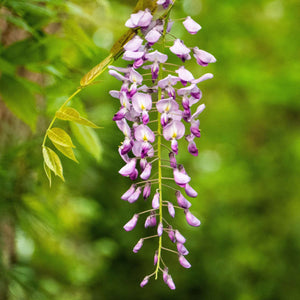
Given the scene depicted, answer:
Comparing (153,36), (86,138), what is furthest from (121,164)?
(153,36)

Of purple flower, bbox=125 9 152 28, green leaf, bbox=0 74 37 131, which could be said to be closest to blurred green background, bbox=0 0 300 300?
green leaf, bbox=0 74 37 131

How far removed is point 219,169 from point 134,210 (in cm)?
164

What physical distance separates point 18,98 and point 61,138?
0.44 metres

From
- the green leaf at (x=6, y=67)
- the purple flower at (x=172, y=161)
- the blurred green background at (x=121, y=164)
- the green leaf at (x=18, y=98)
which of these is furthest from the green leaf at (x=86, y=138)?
the purple flower at (x=172, y=161)

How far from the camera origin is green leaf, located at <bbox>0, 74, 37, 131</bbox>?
1.13 meters

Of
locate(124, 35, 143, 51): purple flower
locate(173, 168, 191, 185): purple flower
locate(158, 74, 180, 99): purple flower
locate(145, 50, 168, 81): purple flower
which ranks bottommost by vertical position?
locate(173, 168, 191, 185): purple flower

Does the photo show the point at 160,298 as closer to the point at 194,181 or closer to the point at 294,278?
the point at 194,181

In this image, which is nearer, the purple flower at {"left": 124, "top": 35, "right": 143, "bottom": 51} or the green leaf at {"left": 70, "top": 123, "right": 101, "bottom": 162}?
the purple flower at {"left": 124, "top": 35, "right": 143, "bottom": 51}

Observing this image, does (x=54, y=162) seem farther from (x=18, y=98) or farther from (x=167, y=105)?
(x=18, y=98)

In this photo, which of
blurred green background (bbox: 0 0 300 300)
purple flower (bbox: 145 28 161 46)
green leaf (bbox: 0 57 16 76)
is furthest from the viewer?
blurred green background (bbox: 0 0 300 300)

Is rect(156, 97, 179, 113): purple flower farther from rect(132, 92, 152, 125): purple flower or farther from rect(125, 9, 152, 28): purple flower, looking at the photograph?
rect(125, 9, 152, 28): purple flower

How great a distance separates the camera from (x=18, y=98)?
1.14m

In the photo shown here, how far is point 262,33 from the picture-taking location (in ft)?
16.2

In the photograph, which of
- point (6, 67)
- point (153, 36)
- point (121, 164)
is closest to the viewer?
point (153, 36)
